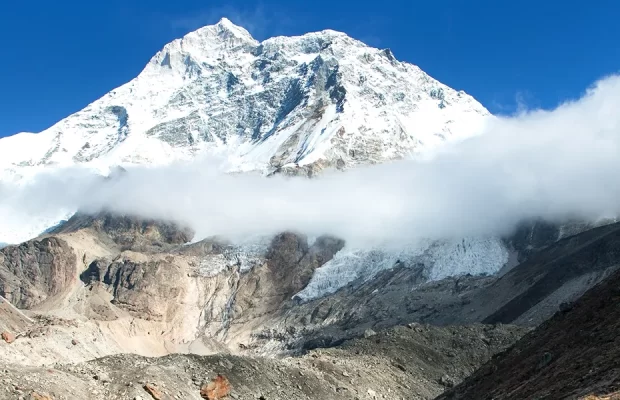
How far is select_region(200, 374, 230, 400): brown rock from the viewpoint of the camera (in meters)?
43.1

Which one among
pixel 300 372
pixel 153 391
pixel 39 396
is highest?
pixel 39 396

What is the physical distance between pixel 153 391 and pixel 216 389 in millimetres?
5280

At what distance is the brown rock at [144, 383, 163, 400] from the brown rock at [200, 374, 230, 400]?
4.04 m

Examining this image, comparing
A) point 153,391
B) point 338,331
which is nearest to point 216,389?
point 153,391

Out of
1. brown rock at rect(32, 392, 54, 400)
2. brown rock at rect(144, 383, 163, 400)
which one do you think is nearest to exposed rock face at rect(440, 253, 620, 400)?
brown rock at rect(144, 383, 163, 400)

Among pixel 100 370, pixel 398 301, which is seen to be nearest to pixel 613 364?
pixel 100 370

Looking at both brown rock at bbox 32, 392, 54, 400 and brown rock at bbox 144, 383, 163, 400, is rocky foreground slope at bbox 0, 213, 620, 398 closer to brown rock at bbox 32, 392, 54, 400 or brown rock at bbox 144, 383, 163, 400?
brown rock at bbox 144, 383, 163, 400

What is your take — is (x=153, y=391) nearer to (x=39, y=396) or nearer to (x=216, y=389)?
(x=216, y=389)

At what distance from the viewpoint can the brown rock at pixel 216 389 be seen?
4306 cm

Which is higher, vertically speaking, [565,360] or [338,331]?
[338,331]

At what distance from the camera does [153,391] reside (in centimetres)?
3919

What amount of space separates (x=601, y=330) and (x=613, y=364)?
5.87 meters

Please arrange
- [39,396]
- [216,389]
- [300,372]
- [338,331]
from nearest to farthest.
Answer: [39,396], [216,389], [300,372], [338,331]

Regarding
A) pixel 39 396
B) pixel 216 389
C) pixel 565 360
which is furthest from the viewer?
pixel 216 389
